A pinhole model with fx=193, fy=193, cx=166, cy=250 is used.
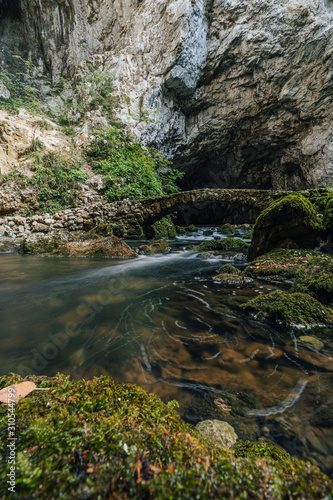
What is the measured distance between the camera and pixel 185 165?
1853 cm

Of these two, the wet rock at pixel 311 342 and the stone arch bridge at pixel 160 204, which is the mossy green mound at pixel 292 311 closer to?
the wet rock at pixel 311 342

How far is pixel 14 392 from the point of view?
31.3 inches

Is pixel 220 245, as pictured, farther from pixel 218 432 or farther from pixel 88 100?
pixel 88 100

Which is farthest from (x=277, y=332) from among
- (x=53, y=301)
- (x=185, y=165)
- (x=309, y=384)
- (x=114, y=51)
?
(x=114, y=51)

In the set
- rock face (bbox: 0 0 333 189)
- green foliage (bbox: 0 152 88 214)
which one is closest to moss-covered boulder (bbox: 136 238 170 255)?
green foliage (bbox: 0 152 88 214)

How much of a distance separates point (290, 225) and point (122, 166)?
890 centimetres

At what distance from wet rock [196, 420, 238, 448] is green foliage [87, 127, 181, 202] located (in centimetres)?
970

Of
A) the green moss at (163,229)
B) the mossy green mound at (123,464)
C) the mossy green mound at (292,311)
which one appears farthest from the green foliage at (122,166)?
the mossy green mound at (123,464)

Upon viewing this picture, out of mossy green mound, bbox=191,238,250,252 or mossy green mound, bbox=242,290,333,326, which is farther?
mossy green mound, bbox=191,238,250,252

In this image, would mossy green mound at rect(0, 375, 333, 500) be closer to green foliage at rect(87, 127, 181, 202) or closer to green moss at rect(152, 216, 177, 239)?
green foliage at rect(87, 127, 181, 202)

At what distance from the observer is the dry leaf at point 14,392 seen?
2.47 ft

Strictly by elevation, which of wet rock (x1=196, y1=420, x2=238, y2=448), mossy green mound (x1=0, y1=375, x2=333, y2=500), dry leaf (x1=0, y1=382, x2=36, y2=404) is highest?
mossy green mound (x1=0, y1=375, x2=333, y2=500)

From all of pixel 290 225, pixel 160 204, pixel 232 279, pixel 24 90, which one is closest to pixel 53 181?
pixel 160 204

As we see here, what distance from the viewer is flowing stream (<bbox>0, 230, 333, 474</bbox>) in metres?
1.15
